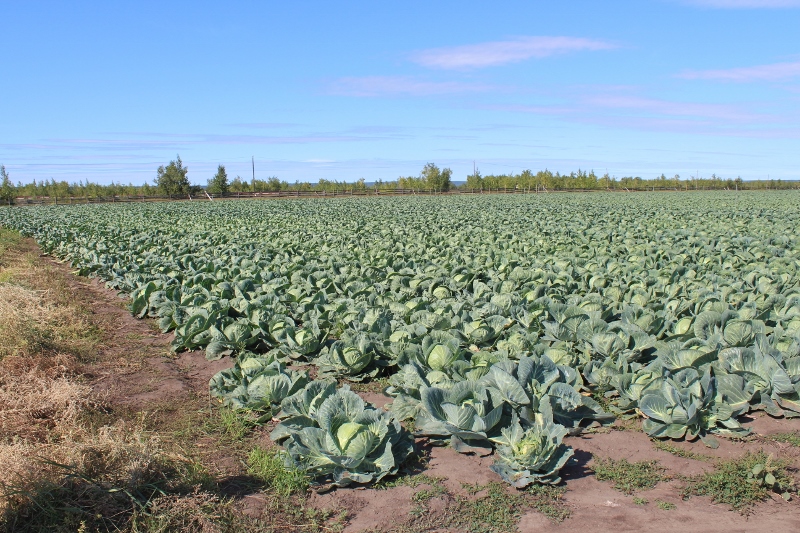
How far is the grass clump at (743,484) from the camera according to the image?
3.50 metres

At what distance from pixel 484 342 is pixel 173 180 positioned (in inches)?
2519

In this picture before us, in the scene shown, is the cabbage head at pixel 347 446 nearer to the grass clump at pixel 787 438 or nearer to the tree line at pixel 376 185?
the grass clump at pixel 787 438

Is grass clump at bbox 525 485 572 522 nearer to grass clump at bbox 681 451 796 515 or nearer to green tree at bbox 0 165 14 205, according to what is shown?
grass clump at bbox 681 451 796 515

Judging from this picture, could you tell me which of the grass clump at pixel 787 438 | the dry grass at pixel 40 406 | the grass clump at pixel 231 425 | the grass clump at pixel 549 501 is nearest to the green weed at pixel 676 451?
the grass clump at pixel 787 438

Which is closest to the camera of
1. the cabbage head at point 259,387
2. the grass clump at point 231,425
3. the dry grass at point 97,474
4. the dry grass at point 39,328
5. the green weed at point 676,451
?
the dry grass at point 97,474

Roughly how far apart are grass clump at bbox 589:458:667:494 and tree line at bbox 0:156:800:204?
63.3 meters

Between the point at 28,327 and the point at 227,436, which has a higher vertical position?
the point at 28,327

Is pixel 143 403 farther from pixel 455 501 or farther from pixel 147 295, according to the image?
pixel 147 295

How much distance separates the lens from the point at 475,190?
262ft

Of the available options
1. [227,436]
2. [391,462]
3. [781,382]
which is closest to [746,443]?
[781,382]

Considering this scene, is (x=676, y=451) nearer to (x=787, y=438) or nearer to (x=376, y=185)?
(x=787, y=438)

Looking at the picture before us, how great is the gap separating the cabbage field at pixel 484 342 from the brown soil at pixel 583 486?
0.13m

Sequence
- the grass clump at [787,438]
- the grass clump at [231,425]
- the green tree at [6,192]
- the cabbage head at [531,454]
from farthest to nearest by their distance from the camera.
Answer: the green tree at [6,192]
the grass clump at [231,425]
the grass clump at [787,438]
the cabbage head at [531,454]

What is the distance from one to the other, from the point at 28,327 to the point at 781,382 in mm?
7123
